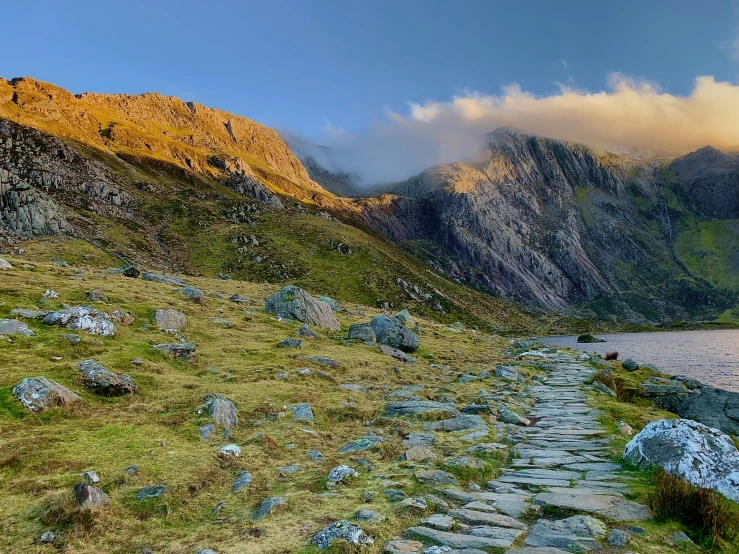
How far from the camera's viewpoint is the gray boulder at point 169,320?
2423cm

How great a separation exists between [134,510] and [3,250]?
80.2 meters

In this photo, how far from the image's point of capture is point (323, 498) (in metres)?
8.54

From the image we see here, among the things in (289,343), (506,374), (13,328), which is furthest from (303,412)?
(506,374)

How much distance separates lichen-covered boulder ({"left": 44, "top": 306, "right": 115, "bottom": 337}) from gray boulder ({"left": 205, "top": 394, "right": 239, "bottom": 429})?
10.3 m

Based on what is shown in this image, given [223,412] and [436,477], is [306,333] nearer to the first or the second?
[223,412]

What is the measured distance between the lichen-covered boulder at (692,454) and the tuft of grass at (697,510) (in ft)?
Result: 2.66

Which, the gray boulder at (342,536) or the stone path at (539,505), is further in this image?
the stone path at (539,505)

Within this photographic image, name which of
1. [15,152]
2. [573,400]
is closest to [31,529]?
[573,400]

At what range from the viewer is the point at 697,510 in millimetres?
7305

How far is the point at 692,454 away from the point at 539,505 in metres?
3.81

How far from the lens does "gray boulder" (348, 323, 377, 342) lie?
32.6 meters

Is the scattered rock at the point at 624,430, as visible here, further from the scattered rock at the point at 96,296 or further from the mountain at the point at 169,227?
the mountain at the point at 169,227

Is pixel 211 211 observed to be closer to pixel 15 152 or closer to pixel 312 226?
pixel 312 226

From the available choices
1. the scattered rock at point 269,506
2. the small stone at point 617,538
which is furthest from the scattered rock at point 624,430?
the scattered rock at point 269,506
